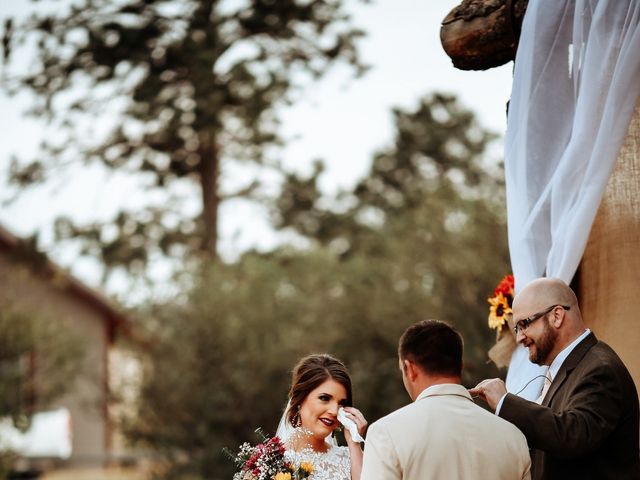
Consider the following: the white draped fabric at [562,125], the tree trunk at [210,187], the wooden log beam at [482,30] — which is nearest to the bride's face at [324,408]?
the white draped fabric at [562,125]

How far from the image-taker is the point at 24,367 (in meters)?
18.5

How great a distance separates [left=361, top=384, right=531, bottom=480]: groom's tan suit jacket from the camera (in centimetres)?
332

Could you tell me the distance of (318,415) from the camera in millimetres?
4707

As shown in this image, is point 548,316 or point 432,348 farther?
point 548,316

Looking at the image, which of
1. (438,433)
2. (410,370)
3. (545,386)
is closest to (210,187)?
(545,386)

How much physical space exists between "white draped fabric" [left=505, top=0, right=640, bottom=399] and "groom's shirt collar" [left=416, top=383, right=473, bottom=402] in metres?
1.26

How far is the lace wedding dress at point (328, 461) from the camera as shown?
15.4 feet

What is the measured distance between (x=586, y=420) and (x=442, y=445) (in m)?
0.59

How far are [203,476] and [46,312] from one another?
5475mm

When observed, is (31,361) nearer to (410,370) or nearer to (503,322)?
(503,322)

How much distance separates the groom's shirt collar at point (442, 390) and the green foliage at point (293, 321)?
11.5m

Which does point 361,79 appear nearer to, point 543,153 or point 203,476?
point 203,476

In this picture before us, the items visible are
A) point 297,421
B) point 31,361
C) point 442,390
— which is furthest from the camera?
point 31,361

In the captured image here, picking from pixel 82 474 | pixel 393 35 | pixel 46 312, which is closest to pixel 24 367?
pixel 46 312
